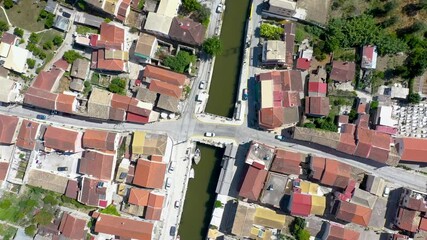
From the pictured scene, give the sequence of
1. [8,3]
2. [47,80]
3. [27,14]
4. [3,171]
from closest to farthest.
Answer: [47,80] → [3,171] → [8,3] → [27,14]

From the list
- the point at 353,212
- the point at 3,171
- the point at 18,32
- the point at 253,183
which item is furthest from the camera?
the point at 18,32

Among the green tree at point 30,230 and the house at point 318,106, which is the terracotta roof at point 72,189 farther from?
the house at point 318,106

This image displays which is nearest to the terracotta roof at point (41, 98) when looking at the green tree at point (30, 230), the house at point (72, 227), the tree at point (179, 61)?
Result: the house at point (72, 227)

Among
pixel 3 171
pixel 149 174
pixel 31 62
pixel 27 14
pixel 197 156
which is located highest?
pixel 27 14

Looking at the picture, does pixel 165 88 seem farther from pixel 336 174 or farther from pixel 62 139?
pixel 336 174

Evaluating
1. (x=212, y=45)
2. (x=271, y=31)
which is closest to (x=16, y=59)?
(x=212, y=45)

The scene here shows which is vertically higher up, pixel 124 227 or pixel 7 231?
pixel 124 227

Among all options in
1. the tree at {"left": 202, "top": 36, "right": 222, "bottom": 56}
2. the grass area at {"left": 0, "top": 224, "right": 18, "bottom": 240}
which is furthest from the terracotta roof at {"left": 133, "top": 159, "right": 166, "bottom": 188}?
the grass area at {"left": 0, "top": 224, "right": 18, "bottom": 240}
